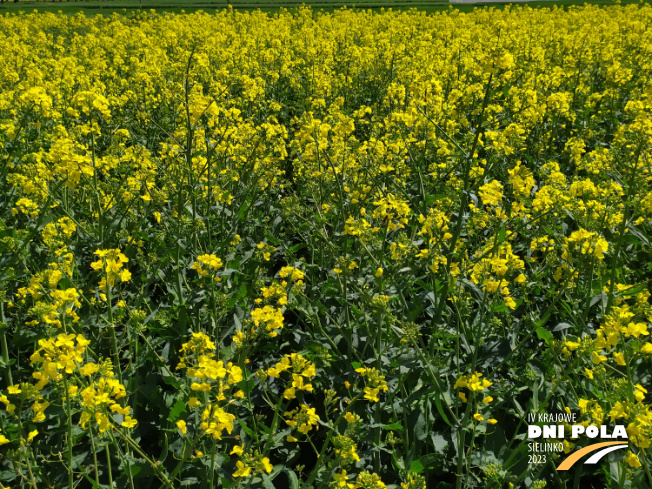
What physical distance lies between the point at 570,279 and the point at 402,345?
100cm

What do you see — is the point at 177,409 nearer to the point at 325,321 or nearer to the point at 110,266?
the point at 110,266

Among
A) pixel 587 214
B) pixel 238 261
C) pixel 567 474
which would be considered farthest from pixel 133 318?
pixel 587 214

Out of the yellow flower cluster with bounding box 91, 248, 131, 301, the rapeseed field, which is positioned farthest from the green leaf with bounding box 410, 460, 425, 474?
the yellow flower cluster with bounding box 91, 248, 131, 301

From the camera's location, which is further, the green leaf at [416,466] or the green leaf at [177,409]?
the green leaf at [177,409]

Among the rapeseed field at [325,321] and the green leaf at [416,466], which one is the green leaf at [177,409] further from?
the green leaf at [416,466]

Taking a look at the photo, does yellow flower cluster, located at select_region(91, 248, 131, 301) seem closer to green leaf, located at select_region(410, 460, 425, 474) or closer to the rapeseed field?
the rapeseed field

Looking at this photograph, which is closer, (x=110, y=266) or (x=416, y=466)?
(x=416, y=466)

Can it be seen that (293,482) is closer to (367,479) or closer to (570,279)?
(367,479)

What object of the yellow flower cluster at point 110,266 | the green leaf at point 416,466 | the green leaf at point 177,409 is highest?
the yellow flower cluster at point 110,266

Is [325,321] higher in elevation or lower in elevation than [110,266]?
lower

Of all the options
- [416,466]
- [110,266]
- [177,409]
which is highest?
[110,266]

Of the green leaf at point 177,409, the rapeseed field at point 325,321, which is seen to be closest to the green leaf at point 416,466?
the rapeseed field at point 325,321

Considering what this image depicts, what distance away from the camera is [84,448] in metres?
2.63

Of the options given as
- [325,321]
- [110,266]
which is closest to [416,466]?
[325,321]
